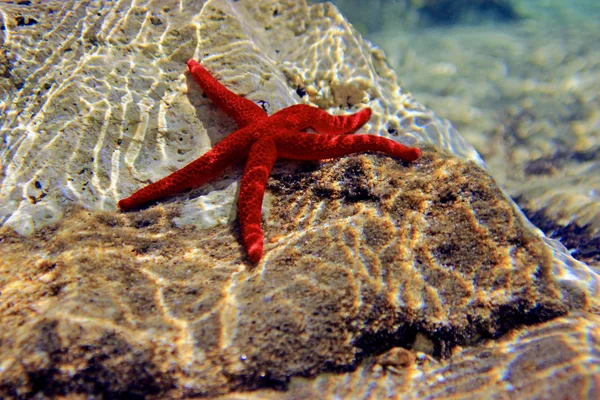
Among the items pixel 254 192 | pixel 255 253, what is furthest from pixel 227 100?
pixel 255 253

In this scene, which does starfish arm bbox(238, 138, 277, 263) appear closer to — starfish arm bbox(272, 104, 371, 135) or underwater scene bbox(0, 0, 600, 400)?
underwater scene bbox(0, 0, 600, 400)

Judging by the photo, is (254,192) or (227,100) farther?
(227,100)

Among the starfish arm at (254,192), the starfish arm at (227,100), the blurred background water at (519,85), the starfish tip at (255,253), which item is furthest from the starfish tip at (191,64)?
the blurred background water at (519,85)

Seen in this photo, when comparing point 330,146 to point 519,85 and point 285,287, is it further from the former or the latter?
point 519,85

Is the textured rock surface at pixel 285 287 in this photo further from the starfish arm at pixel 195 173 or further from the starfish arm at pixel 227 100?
the starfish arm at pixel 227 100

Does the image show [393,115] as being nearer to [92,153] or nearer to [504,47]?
[92,153]

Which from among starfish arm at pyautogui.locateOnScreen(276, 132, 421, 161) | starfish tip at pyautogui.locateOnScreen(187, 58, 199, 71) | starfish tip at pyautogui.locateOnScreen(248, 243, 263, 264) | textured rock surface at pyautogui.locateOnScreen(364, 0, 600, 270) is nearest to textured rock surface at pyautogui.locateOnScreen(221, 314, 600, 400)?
starfish tip at pyautogui.locateOnScreen(248, 243, 263, 264)

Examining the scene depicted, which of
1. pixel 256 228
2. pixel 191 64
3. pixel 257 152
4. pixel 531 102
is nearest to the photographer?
pixel 256 228
